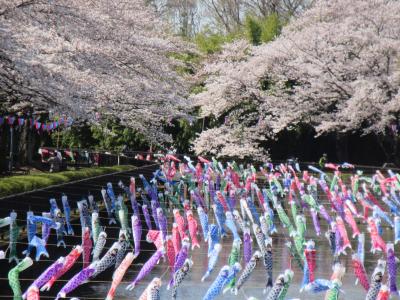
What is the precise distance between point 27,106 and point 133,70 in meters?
3.75

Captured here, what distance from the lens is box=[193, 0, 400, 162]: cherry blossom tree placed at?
36.4 meters

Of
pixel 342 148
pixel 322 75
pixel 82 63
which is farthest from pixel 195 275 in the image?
pixel 342 148

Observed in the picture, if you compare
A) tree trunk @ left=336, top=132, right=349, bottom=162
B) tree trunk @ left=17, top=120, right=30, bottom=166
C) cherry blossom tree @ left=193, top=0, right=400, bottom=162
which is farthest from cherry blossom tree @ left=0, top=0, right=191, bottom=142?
tree trunk @ left=336, top=132, right=349, bottom=162

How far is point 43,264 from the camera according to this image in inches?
560

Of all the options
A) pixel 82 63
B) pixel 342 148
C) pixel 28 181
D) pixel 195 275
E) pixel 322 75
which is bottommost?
pixel 195 275

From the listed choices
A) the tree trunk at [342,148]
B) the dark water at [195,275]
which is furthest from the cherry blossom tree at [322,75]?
the dark water at [195,275]

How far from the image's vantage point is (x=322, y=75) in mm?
37750

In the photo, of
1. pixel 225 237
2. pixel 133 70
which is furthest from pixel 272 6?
pixel 225 237

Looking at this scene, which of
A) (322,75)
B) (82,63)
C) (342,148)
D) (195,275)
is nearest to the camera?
(195,275)

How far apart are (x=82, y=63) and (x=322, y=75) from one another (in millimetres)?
17619

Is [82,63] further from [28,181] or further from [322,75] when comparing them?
[322,75]

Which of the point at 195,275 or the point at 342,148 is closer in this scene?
the point at 195,275

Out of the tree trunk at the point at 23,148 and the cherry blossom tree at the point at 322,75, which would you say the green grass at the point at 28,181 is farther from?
the cherry blossom tree at the point at 322,75

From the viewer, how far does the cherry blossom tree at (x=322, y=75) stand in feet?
119
